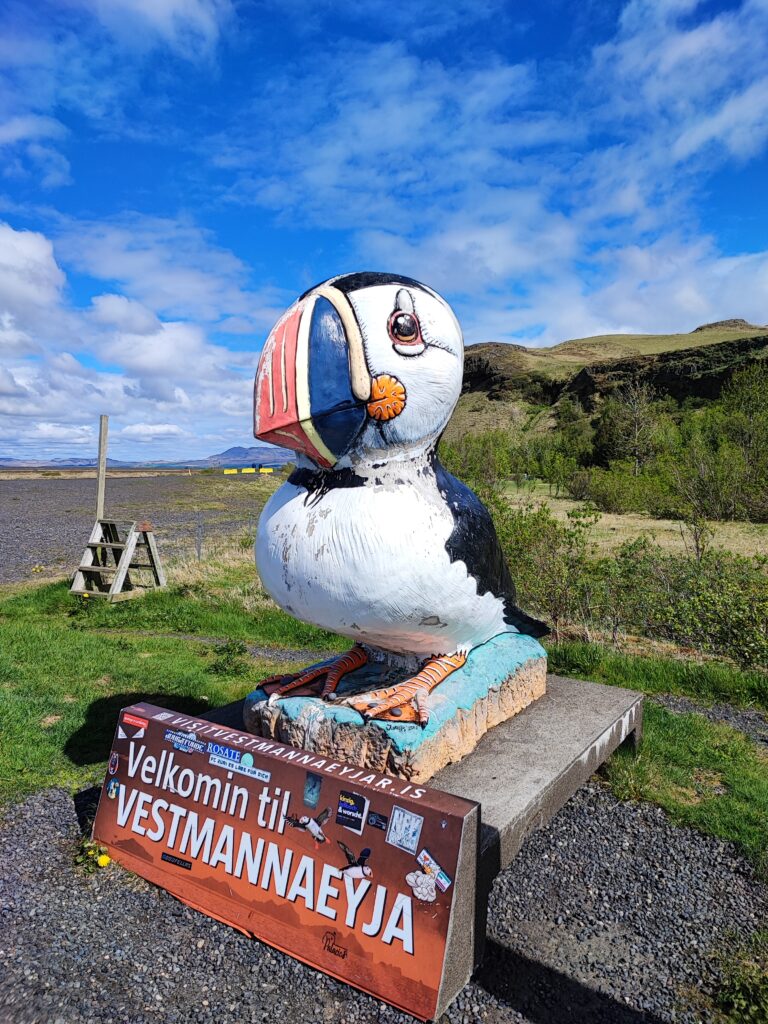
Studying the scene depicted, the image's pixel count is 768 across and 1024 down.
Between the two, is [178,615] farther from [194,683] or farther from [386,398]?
[386,398]

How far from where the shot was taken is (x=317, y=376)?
278 centimetres

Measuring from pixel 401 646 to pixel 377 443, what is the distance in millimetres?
1057

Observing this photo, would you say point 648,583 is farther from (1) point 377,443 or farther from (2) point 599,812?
(1) point 377,443

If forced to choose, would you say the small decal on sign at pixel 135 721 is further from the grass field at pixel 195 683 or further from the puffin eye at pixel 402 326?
the puffin eye at pixel 402 326

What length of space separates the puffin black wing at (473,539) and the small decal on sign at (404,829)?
1122 mm

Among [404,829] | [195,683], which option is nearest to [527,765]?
[404,829]

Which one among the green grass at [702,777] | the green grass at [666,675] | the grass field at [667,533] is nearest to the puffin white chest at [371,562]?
the green grass at [702,777]

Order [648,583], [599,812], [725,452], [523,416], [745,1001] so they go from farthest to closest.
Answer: [523,416], [725,452], [648,583], [599,812], [745,1001]

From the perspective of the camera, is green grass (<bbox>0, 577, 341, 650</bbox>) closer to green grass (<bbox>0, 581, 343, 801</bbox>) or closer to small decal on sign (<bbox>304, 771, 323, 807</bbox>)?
green grass (<bbox>0, 581, 343, 801</bbox>)

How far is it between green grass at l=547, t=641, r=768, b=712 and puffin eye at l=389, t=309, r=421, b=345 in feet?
13.4

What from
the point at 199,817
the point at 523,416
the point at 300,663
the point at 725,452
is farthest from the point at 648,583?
the point at 523,416

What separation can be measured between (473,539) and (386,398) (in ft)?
2.71

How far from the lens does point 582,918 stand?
2.86m

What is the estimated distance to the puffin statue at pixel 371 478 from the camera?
9.20 feet
